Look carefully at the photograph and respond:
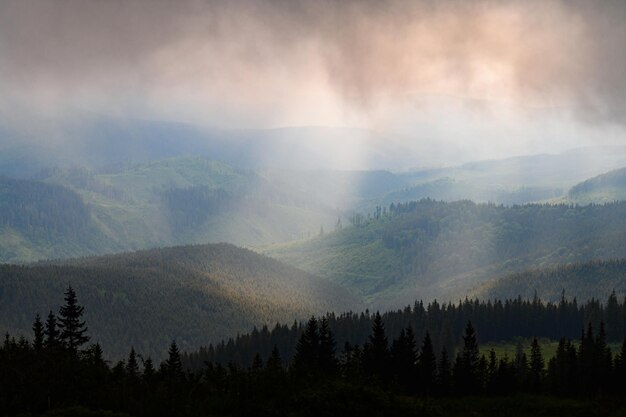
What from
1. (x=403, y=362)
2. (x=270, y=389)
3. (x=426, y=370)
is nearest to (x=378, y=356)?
(x=403, y=362)

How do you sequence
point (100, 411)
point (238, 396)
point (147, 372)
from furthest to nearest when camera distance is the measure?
point (147, 372) → point (238, 396) → point (100, 411)

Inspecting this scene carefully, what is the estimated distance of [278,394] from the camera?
68.2m

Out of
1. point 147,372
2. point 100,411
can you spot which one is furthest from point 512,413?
point 100,411

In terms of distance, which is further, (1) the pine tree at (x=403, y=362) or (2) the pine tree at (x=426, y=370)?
(2) the pine tree at (x=426, y=370)

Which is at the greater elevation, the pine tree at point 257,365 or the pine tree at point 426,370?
the pine tree at point 257,365

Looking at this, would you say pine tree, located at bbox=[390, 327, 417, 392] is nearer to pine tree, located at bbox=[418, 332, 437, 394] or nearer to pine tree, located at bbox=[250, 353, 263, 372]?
pine tree, located at bbox=[418, 332, 437, 394]

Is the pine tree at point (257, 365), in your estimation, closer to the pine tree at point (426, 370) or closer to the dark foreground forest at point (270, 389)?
the dark foreground forest at point (270, 389)

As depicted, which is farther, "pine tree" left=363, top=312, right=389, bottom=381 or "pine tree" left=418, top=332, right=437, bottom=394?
"pine tree" left=418, top=332, right=437, bottom=394

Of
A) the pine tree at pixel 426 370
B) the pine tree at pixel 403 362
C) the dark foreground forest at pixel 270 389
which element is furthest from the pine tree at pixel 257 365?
the pine tree at pixel 426 370

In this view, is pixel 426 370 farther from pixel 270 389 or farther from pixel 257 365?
pixel 270 389

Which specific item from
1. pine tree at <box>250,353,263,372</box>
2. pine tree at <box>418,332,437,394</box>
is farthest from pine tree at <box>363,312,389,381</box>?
pine tree at <box>250,353,263,372</box>

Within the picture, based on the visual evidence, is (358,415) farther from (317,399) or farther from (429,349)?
(429,349)

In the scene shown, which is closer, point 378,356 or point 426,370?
point 378,356

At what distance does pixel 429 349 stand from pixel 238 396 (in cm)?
4632
